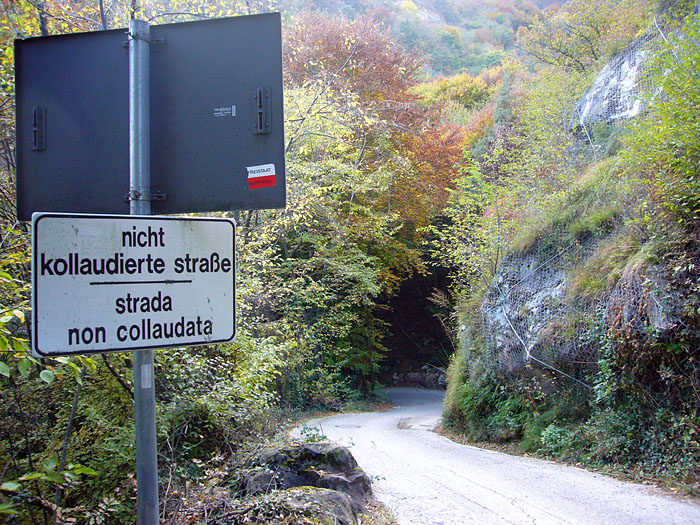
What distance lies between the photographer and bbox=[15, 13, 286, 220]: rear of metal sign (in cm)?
248

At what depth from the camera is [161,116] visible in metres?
2.52

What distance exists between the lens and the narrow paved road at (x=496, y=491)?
6.00 m

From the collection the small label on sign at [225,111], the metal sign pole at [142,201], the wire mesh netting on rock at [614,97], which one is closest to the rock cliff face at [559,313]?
the wire mesh netting on rock at [614,97]

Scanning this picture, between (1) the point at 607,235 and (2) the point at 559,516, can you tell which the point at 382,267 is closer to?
(1) the point at 607,235

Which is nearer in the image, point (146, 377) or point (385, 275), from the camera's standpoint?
point (146, 377)

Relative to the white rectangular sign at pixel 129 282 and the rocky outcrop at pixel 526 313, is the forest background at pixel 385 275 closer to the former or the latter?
the rocky outcrop at pixel 526 313

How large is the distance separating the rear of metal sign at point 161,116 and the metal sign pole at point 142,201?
0.34 feet

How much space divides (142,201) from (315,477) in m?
4.31

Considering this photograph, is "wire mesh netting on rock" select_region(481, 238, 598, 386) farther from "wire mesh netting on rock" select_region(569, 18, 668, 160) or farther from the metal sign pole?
the metal sign pole

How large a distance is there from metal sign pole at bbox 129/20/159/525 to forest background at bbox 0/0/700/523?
0.85 feet

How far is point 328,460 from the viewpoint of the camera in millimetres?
6227

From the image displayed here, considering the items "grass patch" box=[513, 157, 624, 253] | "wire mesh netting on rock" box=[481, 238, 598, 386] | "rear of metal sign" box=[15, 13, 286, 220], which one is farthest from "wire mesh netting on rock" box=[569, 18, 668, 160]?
"rear of metal sign" box=[15, 13, 286, 220]

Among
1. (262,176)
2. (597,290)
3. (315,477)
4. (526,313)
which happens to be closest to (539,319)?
(526,313)

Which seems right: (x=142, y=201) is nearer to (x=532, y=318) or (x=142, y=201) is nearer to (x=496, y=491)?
(x=496, y=491)
